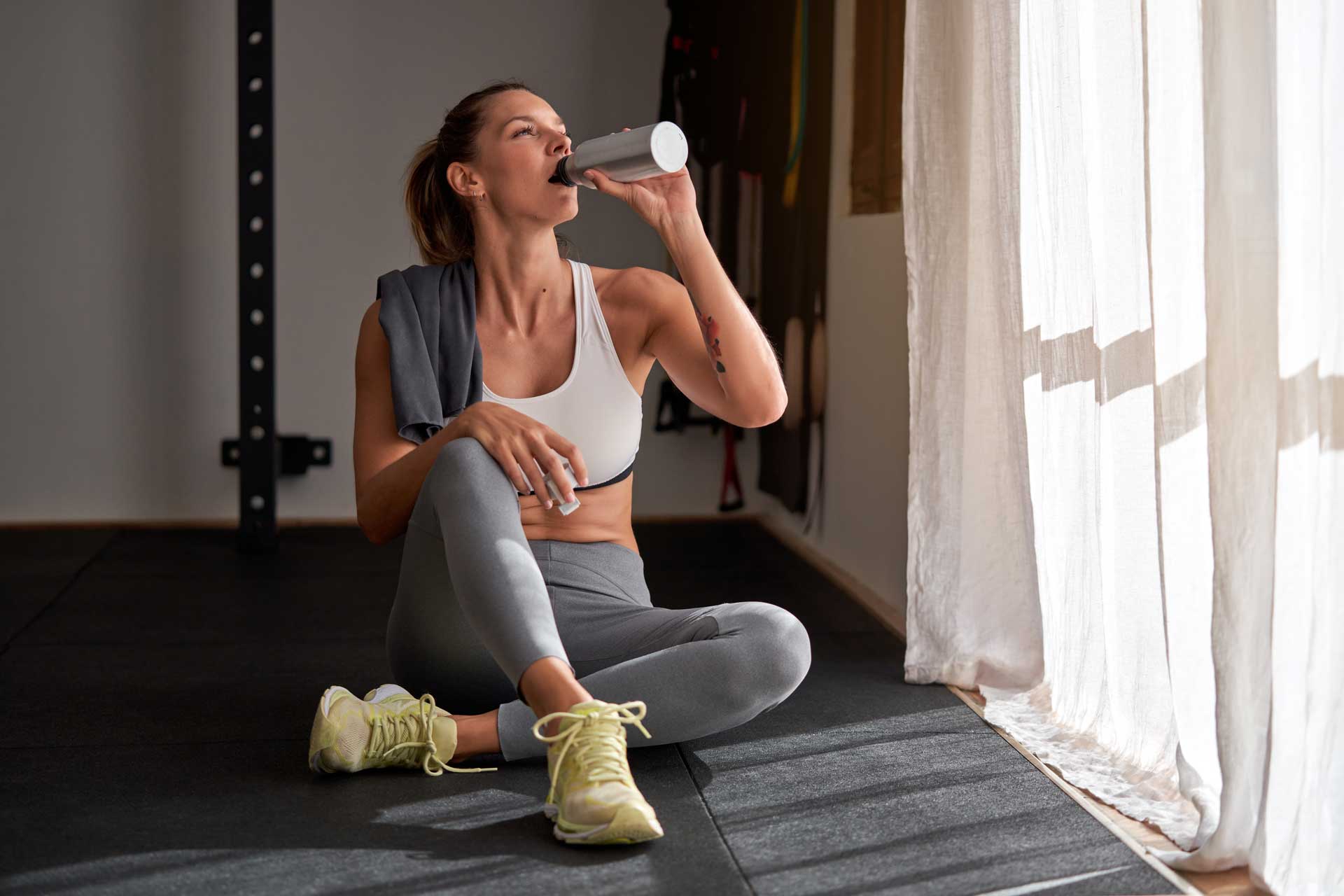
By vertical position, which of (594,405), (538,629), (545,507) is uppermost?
(594,405)

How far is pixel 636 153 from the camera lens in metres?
1.52

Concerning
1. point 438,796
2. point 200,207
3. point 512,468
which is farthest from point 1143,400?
point 200,207

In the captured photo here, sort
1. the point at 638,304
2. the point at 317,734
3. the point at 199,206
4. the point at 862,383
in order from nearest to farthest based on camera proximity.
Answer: the point at 317,734
the point at 638,304
the point at 862,383
the point at 199,206

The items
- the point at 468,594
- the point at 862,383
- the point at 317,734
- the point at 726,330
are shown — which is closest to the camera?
the point at 468,594

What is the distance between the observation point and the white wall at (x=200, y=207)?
153 inches

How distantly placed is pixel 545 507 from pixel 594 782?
1.13ft

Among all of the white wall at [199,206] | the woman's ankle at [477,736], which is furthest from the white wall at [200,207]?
the woman's ankle at [477,736]

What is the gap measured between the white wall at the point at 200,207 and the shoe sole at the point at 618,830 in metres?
2.51

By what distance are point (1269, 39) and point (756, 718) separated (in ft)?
3.78

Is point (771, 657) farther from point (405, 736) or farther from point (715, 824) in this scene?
point (405, 736)

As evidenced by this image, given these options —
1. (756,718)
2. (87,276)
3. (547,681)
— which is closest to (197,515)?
(87,276)

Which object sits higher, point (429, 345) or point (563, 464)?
point (429, 345)

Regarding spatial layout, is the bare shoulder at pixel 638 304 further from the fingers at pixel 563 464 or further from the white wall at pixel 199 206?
the white wall at pixel 199 206

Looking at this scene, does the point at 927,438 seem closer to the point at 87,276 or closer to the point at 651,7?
the point at 651,7
